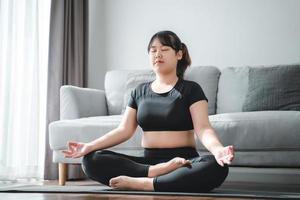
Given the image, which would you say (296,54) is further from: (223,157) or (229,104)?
(223,157)

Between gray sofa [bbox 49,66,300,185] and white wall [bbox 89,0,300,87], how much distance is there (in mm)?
404

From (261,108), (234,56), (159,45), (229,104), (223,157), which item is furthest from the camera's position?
(234,56)

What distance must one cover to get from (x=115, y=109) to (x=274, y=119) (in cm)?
141

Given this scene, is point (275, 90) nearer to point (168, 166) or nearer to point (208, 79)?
point (208, 79)

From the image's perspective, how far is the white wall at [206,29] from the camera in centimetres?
366

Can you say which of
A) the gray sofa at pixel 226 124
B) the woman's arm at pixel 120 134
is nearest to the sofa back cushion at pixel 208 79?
the gray sofa at pixel 226 124

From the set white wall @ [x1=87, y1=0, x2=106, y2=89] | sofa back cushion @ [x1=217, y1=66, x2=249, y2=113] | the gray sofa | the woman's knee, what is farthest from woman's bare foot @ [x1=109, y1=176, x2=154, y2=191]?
white wall @ [x1=87, y1=0, x2=106, y2=89]

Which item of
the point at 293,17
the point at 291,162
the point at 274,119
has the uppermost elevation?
the point at 293,17

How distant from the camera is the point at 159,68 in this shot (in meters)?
2.25

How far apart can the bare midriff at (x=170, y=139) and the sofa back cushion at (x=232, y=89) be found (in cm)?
112

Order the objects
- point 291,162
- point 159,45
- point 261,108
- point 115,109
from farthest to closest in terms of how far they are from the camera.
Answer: point 115,109 < point 261,108 < point 291,162 < point 159,45

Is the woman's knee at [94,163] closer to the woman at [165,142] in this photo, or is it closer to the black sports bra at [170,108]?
the woman at [165,142]

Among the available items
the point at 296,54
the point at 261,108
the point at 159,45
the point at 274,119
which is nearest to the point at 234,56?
the point at 296,54

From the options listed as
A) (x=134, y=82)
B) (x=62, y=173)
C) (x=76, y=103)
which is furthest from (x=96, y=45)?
(x=62, y=173)
